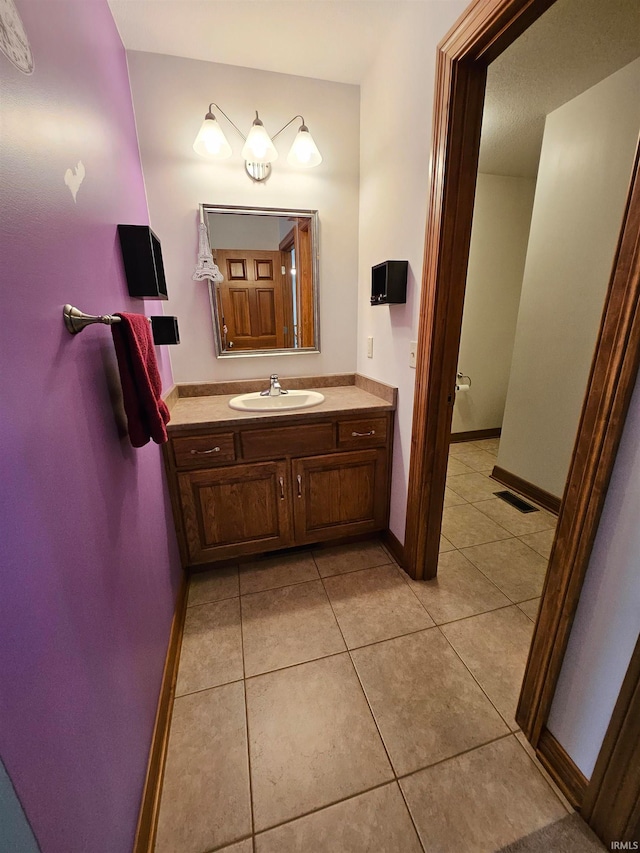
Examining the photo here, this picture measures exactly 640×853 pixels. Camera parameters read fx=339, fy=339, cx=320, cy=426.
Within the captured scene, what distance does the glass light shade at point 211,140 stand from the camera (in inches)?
63.0

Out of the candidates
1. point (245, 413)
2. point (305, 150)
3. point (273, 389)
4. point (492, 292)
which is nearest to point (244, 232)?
point (305, 150)

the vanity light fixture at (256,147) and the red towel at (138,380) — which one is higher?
the vanity light fixture at (256,147)

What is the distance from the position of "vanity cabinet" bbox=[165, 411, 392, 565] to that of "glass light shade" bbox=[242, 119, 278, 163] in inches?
54.4

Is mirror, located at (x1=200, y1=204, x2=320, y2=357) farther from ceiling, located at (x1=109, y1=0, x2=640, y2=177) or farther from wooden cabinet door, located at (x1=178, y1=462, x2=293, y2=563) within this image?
wooden cabinet door, located at (x1=178, y1=462, x2=293, y2=563)

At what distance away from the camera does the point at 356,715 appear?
1.18m

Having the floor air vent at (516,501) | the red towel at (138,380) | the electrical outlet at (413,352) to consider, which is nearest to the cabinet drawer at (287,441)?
the electrical outlet at (413,352)

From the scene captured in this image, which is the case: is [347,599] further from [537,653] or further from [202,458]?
[202,458]

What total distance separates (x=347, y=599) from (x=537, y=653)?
2.74 ft

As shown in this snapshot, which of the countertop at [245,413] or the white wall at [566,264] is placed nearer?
the countertop at [245,413]

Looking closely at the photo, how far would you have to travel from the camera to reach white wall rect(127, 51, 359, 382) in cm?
166

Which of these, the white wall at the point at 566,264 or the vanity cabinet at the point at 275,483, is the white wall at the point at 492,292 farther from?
the vanity cabinet at the point at 275,483

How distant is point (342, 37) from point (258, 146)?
562 millimetres

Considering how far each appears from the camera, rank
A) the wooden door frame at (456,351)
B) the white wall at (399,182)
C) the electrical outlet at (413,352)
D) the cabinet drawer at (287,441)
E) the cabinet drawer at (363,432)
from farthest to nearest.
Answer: the cabinet drawer at (363,432) → the cabinet drawer at (287,441) → the electrical outlet at (413,352) → the white wall at (399,182) → the wooden door frame at (456,351)

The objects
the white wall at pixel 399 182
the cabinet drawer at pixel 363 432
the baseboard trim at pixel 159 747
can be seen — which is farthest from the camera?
the cabinet drawer at pixel 363 432
